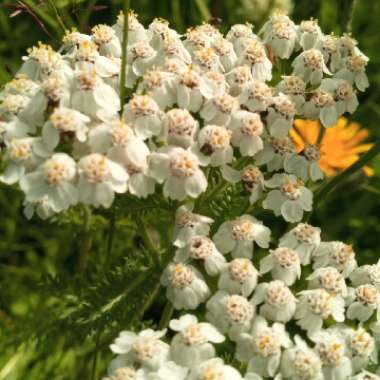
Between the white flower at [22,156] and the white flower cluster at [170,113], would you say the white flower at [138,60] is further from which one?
the white flower at [22,156]

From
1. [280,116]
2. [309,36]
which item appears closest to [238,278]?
[280,116]

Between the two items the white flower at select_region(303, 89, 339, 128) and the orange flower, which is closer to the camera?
the white flower at select_region(303, 89, 339, 128)

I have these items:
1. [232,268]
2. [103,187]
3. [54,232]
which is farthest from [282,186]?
[54,232]

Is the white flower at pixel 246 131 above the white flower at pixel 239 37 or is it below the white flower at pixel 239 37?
below

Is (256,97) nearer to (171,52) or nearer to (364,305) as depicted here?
(171,52)

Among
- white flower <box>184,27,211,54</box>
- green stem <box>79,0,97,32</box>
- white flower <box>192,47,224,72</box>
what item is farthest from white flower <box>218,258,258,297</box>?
green stem <box>79,0,97,32</box>

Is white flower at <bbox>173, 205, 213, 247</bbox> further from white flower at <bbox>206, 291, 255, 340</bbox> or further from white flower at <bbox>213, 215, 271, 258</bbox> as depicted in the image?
white flower at <bbox>206, 291, 255, 340</bbox>

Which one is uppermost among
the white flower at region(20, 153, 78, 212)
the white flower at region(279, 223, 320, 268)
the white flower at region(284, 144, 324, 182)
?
the white flower at region(20, 153, 78, 212)

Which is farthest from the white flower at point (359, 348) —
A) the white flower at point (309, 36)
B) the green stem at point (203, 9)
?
the green stem at point (203, 9)
